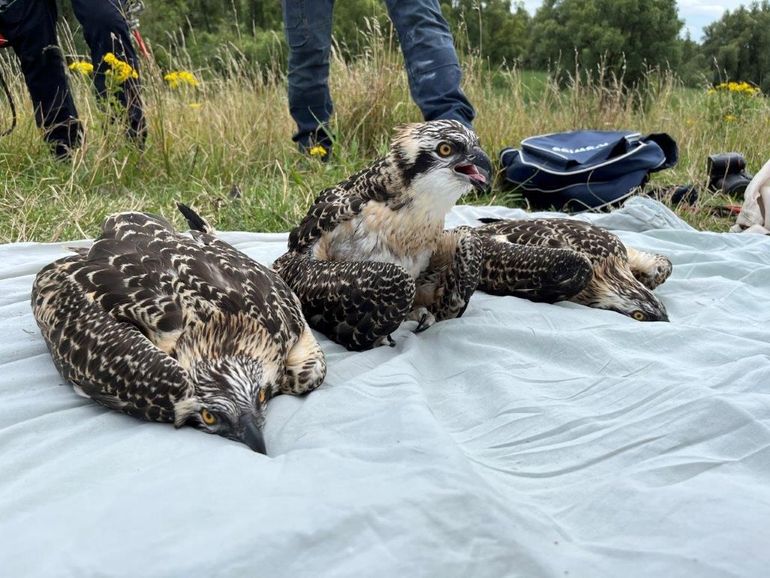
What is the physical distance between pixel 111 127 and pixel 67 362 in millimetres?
4061

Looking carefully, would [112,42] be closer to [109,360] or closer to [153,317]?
[153,317]

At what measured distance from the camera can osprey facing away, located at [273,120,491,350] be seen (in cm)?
317

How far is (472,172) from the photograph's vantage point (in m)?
3.19

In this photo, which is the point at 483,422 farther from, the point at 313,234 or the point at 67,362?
the point at 67,362

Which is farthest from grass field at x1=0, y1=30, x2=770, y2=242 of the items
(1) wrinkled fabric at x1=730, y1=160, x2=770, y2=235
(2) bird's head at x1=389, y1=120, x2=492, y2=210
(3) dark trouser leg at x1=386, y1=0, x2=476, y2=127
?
(2) bird's head at x1=389, y1=120, x2=492, y2=210

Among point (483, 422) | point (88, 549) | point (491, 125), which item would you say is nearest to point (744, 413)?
point (483, 422)

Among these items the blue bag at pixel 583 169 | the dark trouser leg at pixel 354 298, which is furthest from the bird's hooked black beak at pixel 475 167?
the blue bag at pixel 583 169

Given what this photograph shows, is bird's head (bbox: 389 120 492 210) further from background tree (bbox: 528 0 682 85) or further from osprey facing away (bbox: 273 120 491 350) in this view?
background tree (bbox: 528 0 682 85)

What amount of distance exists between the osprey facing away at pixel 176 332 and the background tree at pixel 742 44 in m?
27.1

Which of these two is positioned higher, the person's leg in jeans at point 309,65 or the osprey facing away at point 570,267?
the person's leg in jeans at point 309,65

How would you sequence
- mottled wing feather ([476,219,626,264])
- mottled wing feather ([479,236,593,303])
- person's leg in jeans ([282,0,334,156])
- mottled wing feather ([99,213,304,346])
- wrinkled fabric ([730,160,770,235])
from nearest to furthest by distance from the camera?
mottled wing feather ([99,213,304,346]) → mottled wing feather ([479,236,593,303]) → mottled wing feather ([476,219,626,264]) → wrinkled fabric ([730,160,770,235]) → person's leg in jeans ([282,0,334,156])

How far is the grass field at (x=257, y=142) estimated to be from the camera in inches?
225

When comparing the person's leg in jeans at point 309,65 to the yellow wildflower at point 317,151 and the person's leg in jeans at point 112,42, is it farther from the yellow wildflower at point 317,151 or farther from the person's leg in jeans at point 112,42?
the person's leg in jeans at point 112,42

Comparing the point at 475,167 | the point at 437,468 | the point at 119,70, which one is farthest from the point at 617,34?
the point at 437,468
